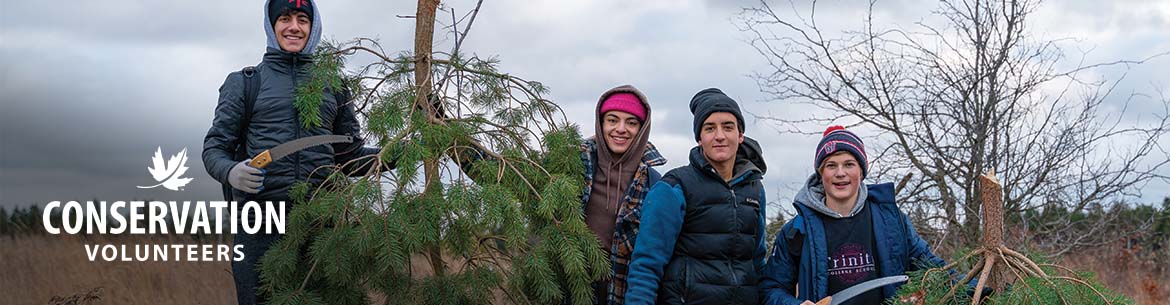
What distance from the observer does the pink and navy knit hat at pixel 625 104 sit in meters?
4.05

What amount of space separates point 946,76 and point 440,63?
13.7 ft

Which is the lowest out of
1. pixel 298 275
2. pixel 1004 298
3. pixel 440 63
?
pixel 1004 298

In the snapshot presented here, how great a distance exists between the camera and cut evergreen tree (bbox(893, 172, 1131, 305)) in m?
3.03

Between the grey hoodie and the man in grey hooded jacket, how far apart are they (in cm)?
168

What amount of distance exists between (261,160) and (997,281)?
8.59 feet

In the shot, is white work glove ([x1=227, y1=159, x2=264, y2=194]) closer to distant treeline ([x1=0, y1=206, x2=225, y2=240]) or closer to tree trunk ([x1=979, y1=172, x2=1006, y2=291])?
tree trunk ([x1=979, y1=172, x2=1006, y2=291])

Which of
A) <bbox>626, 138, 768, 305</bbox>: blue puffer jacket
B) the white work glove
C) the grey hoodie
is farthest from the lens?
the white work glove

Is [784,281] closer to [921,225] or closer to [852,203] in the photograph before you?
[852,203]

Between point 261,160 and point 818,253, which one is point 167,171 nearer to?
point 261,160

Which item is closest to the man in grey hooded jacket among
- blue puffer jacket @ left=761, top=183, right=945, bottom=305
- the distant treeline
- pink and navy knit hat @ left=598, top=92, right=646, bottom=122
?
pink and navy knit hat @ left=598, top=92, right=646, bottom=122

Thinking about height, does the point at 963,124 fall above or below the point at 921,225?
above

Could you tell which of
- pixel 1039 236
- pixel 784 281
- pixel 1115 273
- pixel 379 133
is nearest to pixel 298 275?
pixel 379 133

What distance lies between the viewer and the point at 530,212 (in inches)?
160

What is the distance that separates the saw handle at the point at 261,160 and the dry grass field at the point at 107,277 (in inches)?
105
